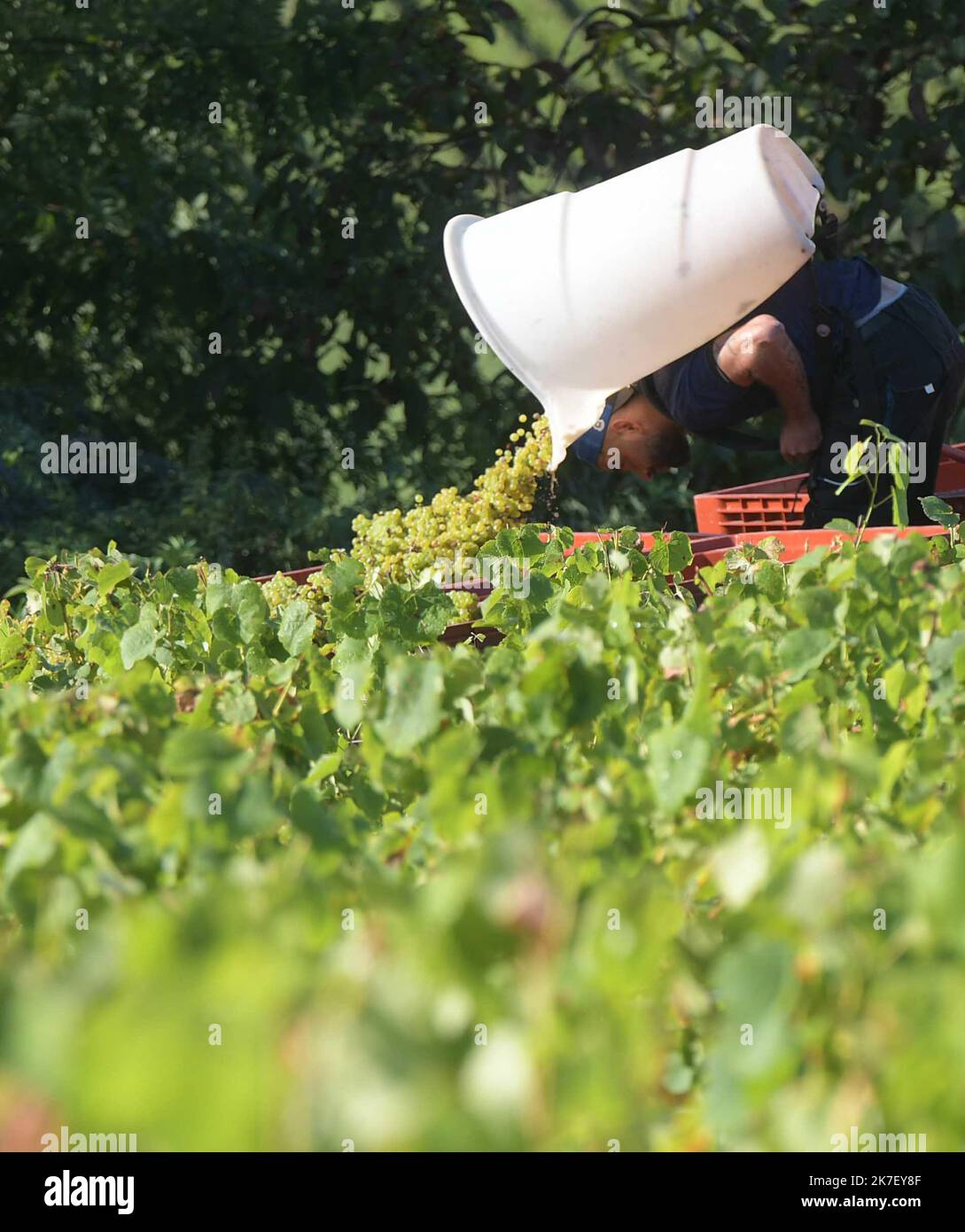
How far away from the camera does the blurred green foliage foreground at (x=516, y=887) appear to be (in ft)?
1.53

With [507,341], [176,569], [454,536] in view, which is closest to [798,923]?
[176,569]

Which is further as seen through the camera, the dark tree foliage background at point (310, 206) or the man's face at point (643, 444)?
the dark tree foliage background at point (310, 206)

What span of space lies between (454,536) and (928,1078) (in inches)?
65.7

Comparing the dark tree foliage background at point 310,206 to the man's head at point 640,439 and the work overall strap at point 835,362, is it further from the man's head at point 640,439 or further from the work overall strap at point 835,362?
the work overall strap at point 835,362

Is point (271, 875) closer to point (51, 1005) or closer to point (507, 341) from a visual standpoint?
point (51, 1005)

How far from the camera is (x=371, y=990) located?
490 mm

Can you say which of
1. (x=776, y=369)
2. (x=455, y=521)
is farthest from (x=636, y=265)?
(x=455, y=521)

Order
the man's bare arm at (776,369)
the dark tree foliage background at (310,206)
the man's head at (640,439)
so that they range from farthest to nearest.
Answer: the dark tree foliage background at (310,206)
the man's head at (640,439)
the man's bare arm at (776,369)

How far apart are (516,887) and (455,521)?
5.44 feet

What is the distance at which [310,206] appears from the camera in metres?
5.03

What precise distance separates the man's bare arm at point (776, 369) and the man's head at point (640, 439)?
0.64 feet

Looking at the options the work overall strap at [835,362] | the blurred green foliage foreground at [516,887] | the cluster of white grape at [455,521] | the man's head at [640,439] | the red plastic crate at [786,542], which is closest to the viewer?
the blurred green foliage foreground at [516,887]

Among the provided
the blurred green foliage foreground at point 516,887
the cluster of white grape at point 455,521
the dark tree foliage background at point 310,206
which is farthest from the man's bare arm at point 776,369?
the dark tree foliage background at point 310,206

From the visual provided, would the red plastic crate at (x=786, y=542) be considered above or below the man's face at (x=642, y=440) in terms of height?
below
